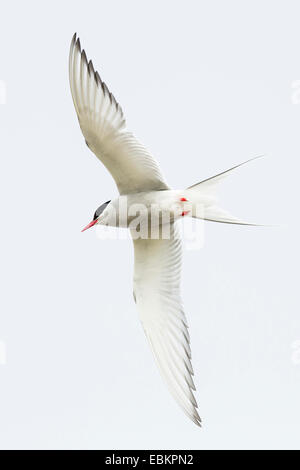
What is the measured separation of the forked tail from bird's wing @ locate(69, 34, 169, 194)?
0.27 metres

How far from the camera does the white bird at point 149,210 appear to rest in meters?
6.19

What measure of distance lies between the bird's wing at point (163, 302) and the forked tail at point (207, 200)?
0.53 m

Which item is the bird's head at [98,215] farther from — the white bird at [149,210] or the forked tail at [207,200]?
the forked tail at [207,200]

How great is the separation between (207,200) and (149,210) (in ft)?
1.49

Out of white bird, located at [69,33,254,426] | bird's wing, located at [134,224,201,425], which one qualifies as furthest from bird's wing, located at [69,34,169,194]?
bird's wing, located at [134,224,201,425]

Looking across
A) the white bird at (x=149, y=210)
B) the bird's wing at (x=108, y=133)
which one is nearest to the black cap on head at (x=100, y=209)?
the white bird at (x=149, y=210)

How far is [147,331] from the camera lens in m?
6.82

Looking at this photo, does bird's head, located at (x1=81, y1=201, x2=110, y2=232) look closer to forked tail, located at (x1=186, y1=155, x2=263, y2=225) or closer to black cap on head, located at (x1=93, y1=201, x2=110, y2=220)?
black cap on head, located at (x1=93, y1=201, x2=110, y2=220)

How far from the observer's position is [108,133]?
6.29 meters

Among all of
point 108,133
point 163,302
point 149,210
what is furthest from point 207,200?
point 163,302

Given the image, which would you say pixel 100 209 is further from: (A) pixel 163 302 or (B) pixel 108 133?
(A) pixel 163 302

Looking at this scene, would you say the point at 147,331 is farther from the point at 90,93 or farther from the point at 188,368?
the point at 90,93

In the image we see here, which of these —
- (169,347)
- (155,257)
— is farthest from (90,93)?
(169,347)

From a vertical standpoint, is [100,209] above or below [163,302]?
above
